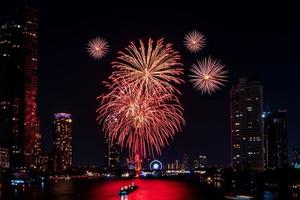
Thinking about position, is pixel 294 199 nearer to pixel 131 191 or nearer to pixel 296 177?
pixel 131 191

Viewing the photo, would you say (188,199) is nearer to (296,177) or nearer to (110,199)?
(110,199)

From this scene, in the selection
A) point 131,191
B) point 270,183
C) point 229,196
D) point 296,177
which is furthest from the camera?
point 270,183

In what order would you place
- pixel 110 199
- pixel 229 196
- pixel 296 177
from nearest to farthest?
pixel 110 199, pixel 229 196, pixel 296 177

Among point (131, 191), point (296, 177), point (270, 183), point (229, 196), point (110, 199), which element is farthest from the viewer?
point (270, 183)

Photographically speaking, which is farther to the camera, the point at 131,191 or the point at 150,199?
the point at 131,191

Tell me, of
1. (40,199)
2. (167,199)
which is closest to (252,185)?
(167,199)

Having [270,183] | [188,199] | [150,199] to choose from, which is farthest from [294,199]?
[270,183]

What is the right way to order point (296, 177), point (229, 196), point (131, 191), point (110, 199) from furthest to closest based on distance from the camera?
1. point (296, 177)
2. point (131, 191)
3. point (229, 196)
4. point (110, 199)

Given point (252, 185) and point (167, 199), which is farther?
point (252, 185)
